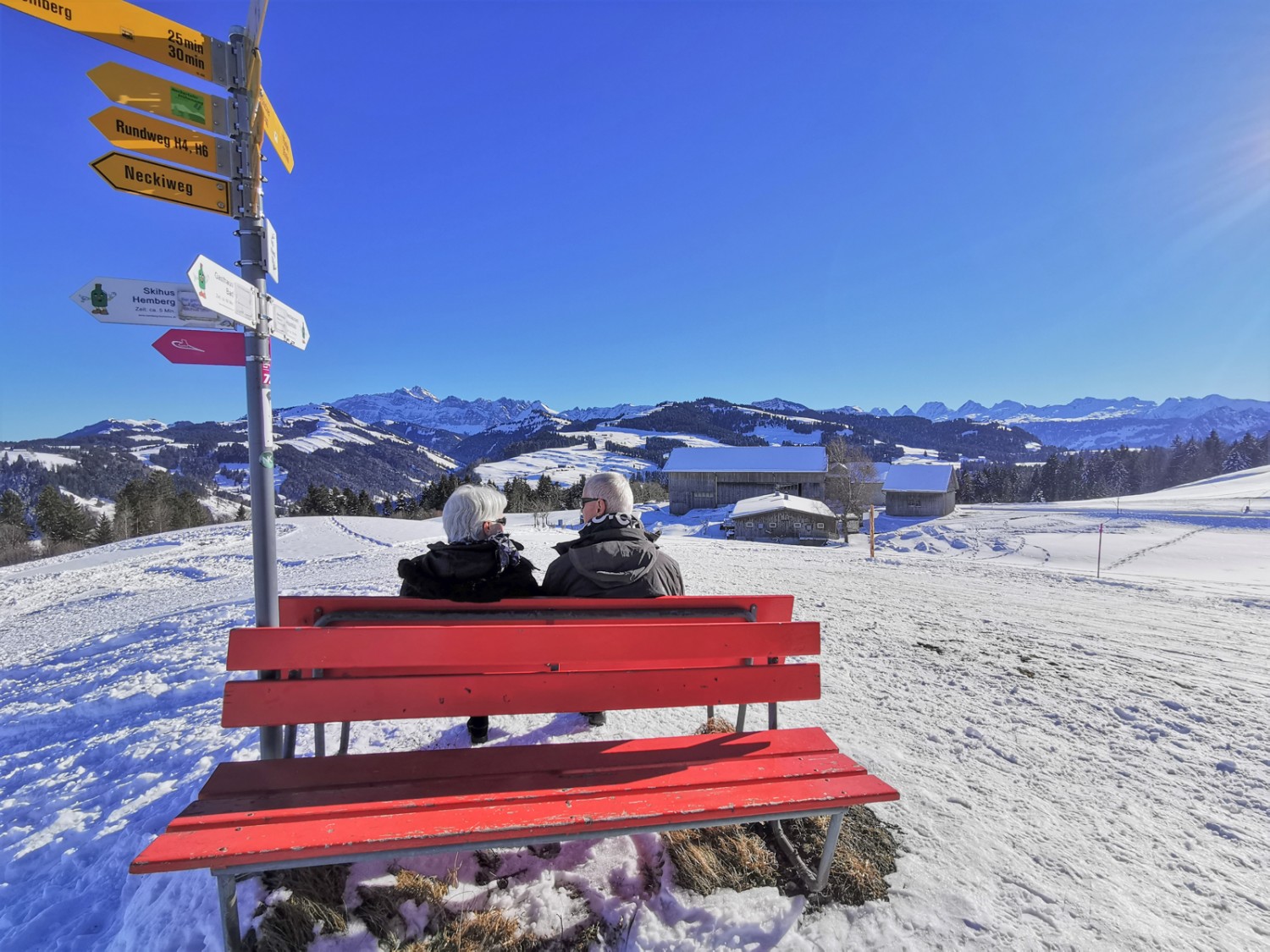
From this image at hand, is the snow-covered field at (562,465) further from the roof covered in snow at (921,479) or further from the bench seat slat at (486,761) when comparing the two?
the bench seat slat at (486,761)

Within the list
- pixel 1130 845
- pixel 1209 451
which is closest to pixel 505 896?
pixel 1130 845

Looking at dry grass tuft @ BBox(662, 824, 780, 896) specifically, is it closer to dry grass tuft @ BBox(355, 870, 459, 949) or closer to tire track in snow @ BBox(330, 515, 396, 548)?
dry grass tuft @ BBox(355, 870, 459, 949)

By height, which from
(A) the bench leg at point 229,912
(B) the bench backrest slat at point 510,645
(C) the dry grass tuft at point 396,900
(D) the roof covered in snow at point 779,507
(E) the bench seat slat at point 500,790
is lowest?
(D) the roof covered in snow at point 779,507

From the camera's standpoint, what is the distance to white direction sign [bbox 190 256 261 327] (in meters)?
2.51

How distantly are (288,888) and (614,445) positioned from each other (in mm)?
185491

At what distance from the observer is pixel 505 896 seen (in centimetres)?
247

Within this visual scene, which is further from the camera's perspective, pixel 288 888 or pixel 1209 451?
pixel 1209 451

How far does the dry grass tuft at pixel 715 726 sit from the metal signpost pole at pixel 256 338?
2.89 metres

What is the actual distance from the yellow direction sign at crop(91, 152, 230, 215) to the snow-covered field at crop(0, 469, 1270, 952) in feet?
11.2

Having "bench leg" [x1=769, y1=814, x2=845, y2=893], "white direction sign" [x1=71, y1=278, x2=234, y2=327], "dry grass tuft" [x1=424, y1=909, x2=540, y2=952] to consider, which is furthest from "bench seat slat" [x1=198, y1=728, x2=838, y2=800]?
"white direction sign" [x1=71, y1=278, x2=234, y2=327]

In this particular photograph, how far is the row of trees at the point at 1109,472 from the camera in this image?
87.6 metres

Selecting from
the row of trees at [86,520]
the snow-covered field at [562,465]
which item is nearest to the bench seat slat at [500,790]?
the row of trees at [86,520]

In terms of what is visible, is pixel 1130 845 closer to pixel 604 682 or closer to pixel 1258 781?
pixel 1258 781

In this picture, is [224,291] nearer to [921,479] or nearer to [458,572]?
[458,572]
